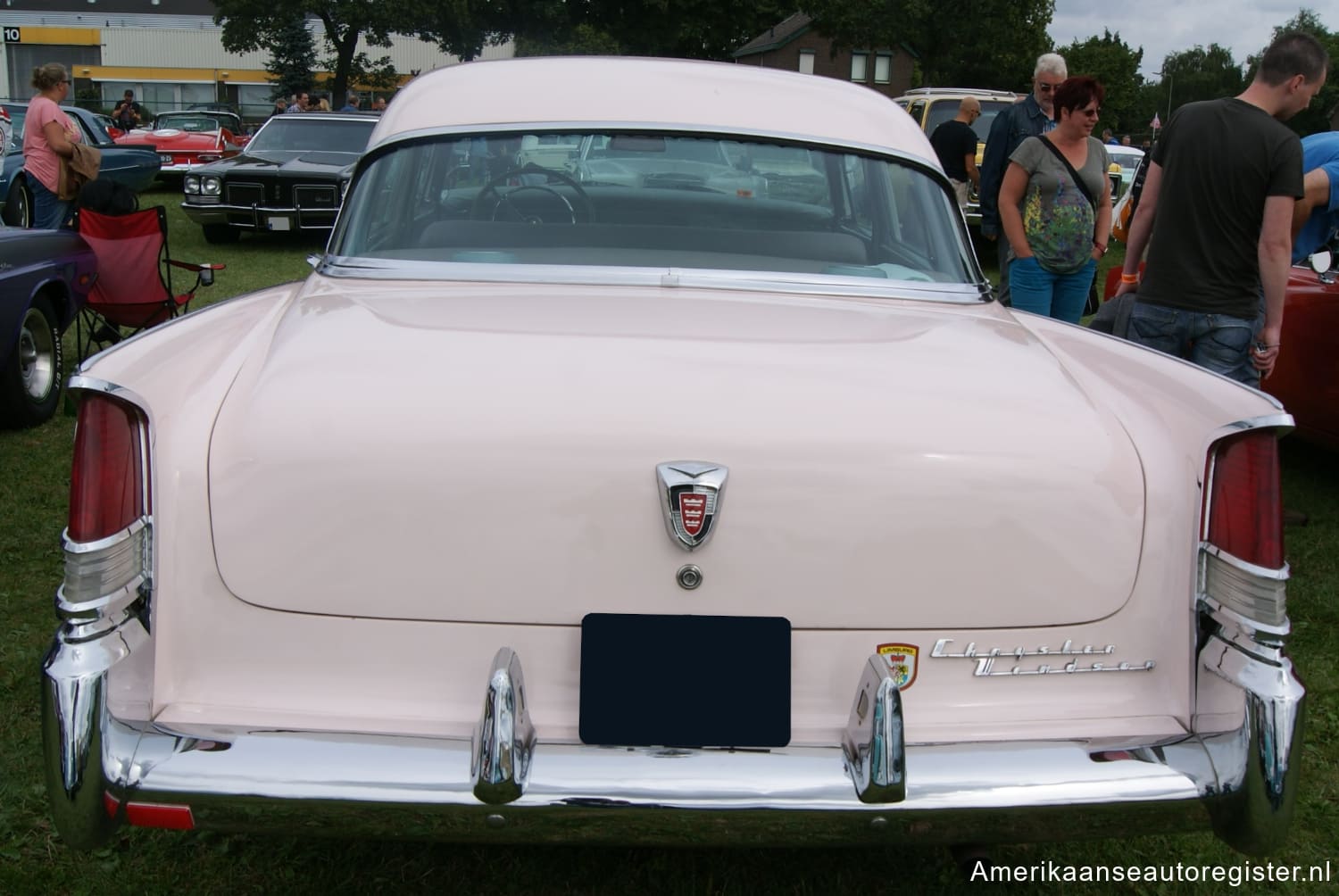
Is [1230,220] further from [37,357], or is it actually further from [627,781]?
[37,357]

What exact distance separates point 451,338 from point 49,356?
4.82m

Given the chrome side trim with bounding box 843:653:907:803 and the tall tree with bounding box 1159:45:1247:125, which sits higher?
the tall tree with bounding box 1159:45:1247:125

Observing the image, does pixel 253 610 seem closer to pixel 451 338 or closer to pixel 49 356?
pixel 451 338

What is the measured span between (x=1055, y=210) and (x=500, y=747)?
14.5 feet

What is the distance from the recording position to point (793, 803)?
1858 mm

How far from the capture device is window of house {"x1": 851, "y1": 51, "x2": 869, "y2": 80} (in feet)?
209

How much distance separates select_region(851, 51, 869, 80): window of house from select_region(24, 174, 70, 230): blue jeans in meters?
59.2

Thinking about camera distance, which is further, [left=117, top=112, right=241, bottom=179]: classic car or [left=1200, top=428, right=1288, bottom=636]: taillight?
[left=117, top=112, right=241, bottom=179]: classic car

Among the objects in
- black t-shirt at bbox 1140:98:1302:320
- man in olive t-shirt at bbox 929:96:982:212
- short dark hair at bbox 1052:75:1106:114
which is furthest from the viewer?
man in olive t-shirt at bbox 929:96:982:212

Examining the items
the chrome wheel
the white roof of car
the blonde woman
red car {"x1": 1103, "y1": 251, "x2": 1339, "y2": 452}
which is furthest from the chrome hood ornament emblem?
the chrome wheel

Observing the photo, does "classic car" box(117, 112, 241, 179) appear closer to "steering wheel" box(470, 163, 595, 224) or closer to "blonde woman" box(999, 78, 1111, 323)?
"blonde woman" box(999, 78, 1111, 323)

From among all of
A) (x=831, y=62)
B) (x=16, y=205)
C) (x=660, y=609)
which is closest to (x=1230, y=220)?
(x=660, y=609)

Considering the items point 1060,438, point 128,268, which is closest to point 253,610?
point 1060,438

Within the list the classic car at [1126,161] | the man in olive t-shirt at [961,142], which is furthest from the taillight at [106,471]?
the classic car at [1126,161]
